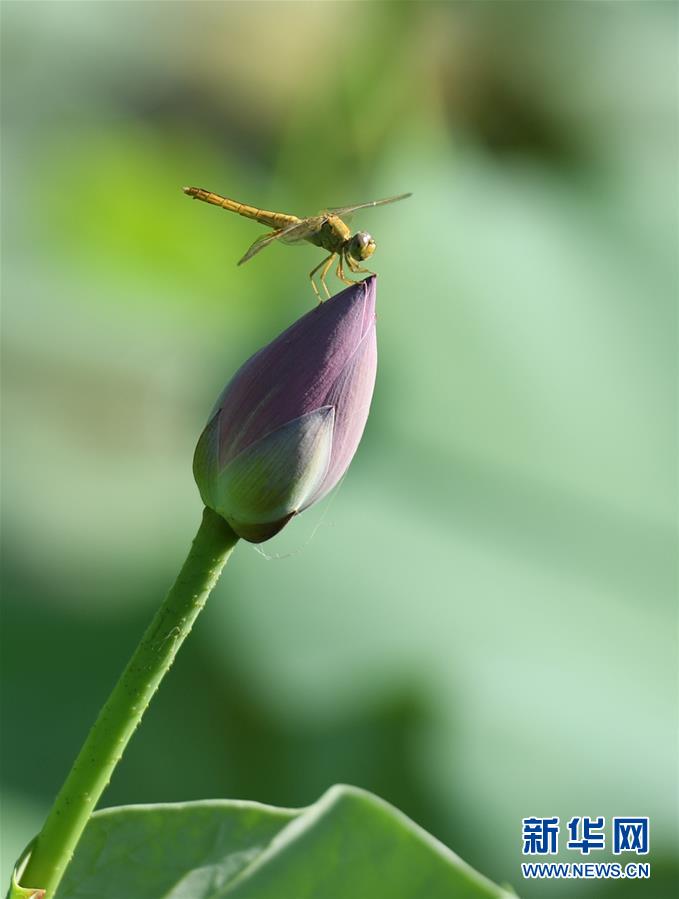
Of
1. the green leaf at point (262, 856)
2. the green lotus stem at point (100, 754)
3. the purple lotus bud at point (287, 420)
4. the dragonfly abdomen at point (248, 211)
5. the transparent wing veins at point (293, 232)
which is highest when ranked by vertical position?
the dragonfly abdomen at point (248, 211)

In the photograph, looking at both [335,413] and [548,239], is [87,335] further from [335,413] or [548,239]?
[335,413]

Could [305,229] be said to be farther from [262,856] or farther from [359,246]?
[262,856]

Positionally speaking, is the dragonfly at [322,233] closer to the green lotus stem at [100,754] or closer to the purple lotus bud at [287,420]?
the purple lotus bud at [287,420]

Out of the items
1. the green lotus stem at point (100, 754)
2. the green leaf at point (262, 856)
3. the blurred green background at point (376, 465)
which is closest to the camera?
the green lotus stem at point (100, 754)

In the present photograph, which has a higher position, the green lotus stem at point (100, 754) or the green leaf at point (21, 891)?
the green lotus stem at point (100, 754)

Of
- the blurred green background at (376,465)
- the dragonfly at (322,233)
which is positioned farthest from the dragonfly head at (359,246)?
the blurred green background at (376,465)

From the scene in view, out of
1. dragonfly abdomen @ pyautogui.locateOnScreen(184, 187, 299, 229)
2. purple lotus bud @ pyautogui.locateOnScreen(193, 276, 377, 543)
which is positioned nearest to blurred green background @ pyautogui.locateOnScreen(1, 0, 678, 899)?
dragonfly abdomen @ pyautogui.locateOnScreen(184, 187, 299, 229)
